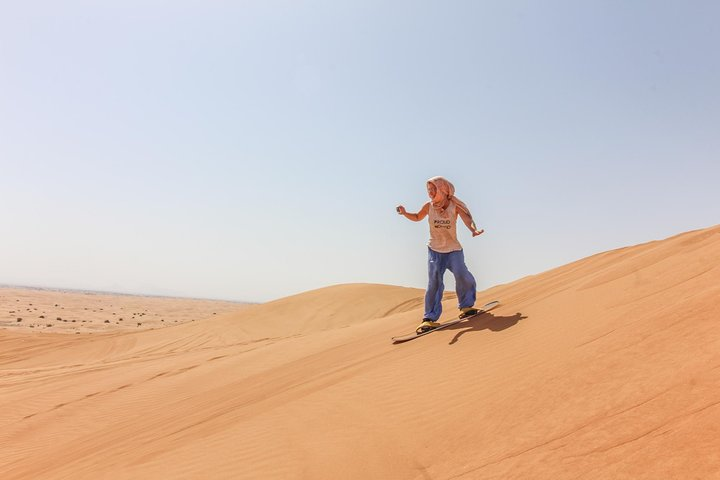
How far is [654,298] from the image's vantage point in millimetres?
4043

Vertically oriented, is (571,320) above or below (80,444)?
above

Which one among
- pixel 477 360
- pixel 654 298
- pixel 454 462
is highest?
pixel 654 298

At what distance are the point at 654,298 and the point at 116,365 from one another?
10412mm

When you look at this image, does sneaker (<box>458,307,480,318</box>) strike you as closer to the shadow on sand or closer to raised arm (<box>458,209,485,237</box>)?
the shadow on sand

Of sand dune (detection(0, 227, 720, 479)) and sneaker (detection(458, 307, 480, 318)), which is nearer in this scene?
sand dune (detection(0, 227, 720, 479))

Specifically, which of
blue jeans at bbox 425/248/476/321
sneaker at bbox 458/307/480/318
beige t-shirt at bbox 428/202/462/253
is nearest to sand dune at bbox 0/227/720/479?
sneaker at bbox 458/307/480/318

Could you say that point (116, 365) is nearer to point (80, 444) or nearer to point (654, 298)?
point (80, 444)

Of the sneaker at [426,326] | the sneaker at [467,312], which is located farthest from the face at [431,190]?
the sneaker at [426,326]

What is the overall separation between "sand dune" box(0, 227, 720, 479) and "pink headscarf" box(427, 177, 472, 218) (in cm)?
152

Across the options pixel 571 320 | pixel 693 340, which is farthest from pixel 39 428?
pixel 693 340

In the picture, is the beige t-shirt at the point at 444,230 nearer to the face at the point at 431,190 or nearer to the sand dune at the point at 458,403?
the face at the point at 431,190

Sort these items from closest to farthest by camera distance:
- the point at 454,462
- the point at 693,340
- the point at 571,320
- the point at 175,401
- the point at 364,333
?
1. the point at 454,462
2. the point at 693,340
3. the point at 571,320
4. the point at 175,401
5. the point at 364,333

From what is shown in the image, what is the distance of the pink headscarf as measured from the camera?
5.80 m

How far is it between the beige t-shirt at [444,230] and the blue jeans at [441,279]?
81mm
